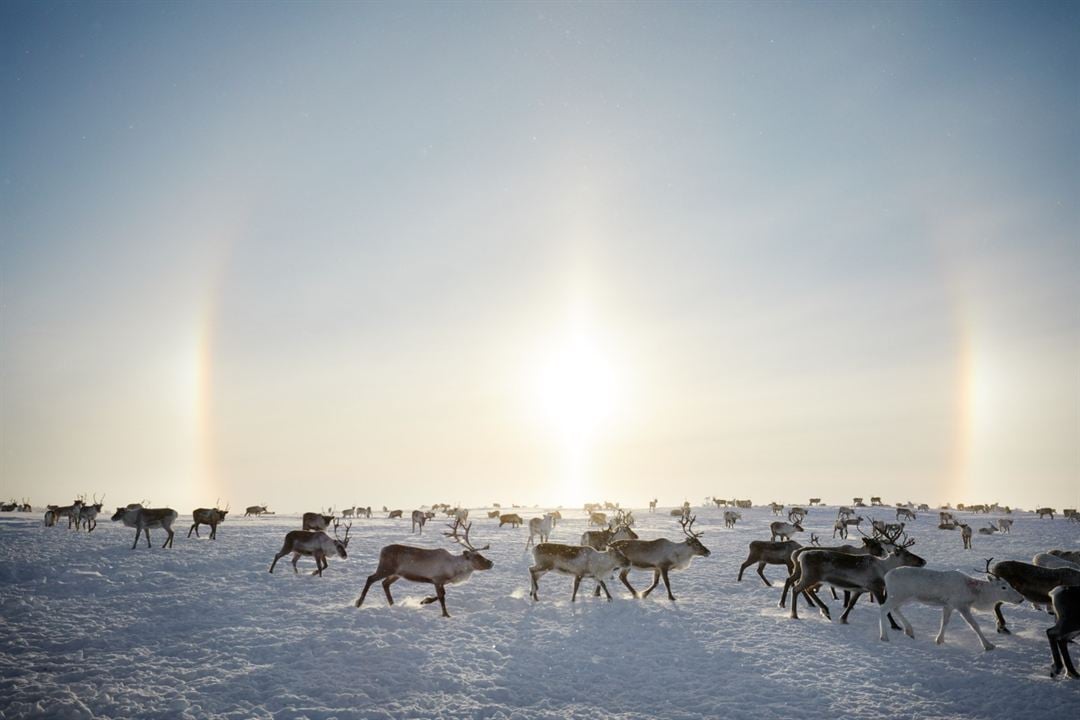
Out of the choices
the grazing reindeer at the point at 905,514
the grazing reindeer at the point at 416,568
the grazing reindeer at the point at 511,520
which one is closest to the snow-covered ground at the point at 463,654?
the grazing reindeer at the point at 416,568

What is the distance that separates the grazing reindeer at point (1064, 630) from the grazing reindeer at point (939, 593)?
2.01m

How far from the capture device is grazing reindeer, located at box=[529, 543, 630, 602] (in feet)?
54.3

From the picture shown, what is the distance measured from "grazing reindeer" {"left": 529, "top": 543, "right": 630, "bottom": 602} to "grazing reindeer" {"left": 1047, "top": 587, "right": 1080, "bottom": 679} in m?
9.76

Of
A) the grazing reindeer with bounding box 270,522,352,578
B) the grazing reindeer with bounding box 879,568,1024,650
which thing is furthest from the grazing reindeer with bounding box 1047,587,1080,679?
the grazing reindeer with bounding box 270,522,352,578

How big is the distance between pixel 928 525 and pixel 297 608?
47482mm

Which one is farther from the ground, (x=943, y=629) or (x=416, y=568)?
(x=416, y=568)

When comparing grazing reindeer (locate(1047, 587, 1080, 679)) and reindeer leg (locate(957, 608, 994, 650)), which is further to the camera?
reindeer leg (locate(957, 608, 994, 650))

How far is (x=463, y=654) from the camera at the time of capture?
11.2 m

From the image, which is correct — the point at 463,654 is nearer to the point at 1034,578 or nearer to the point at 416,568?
the point at 416,568

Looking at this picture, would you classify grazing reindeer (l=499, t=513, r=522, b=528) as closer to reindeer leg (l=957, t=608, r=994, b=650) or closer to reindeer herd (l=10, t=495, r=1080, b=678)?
reindeer herd (l=10, t=495, r=1080, b=678)

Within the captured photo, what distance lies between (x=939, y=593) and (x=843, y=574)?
206 cm

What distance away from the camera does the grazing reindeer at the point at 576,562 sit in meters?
16.5

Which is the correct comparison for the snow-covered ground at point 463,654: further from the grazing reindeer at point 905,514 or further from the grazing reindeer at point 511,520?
the grazing reindeer at point 905,514

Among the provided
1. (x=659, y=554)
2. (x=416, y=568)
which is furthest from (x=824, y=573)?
(x=416, y=568)
